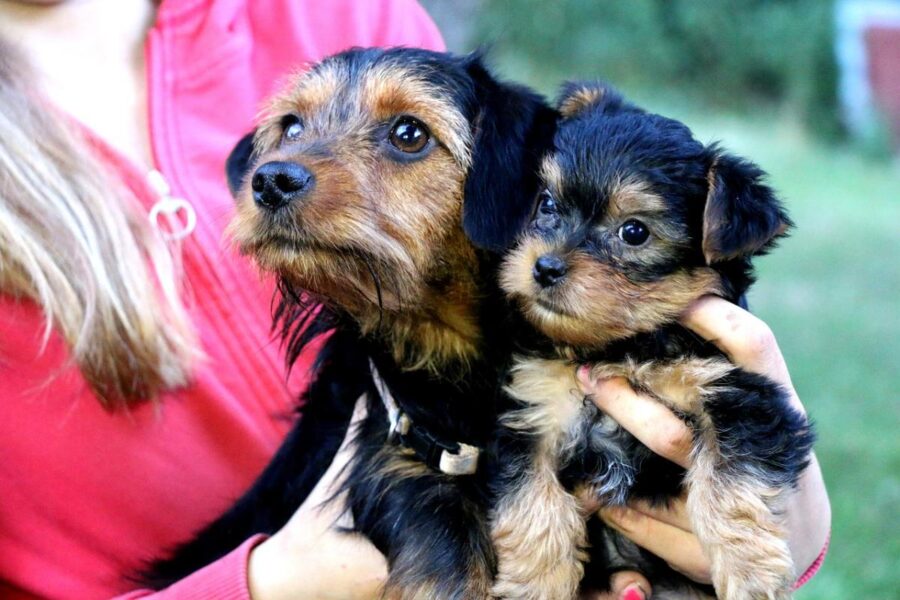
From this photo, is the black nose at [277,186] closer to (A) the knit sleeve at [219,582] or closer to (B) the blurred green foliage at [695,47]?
(A) the knit sleeve at [219,582]

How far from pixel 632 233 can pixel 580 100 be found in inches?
26.3

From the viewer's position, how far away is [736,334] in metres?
2.90

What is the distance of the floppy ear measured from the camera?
3.07 m

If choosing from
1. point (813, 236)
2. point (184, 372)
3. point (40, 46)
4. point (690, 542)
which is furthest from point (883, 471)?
point (813, 236)

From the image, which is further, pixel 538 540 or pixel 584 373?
pixel 584 373

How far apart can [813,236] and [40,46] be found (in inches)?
553

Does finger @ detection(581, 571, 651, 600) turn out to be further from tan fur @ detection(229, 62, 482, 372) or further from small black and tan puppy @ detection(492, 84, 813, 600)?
tan fur @ detection(229, 62, 482, 372)

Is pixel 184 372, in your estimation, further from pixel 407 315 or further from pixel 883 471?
pixel 883 471

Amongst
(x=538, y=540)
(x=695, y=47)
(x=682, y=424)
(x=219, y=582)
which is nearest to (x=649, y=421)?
(x=682, y=424)

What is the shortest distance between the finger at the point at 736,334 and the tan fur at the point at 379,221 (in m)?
0.71

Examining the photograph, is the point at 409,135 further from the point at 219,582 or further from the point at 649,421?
the point at 219,582

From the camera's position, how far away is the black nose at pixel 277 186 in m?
2.92

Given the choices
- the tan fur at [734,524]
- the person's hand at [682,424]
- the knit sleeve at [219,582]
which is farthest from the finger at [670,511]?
the knit sleeve at [219,582]

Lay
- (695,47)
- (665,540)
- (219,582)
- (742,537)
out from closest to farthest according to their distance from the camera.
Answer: (742,537)
(665,540)
(219,582)
(695,47)
